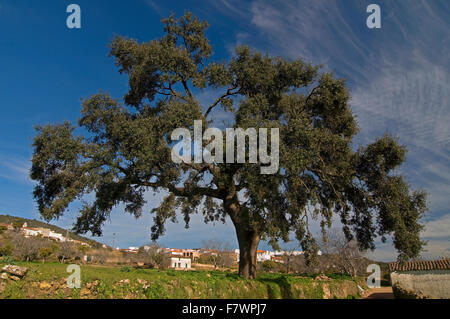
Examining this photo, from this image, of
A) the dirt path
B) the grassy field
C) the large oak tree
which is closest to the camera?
the grassy field

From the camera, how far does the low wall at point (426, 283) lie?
28.7 m

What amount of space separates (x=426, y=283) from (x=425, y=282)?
160 mm

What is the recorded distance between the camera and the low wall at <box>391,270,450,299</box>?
28703 mm

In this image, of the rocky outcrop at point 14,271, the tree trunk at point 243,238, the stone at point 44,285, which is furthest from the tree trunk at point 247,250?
the rocky outcrop at point 14,271

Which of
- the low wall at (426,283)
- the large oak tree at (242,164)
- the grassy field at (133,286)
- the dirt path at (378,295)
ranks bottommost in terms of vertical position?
the dirt path at (378,295)

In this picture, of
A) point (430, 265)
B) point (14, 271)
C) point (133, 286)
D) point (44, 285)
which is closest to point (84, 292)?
point (44, 285)

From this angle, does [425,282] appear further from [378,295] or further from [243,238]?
[243,238]

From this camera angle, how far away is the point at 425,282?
30156 mm

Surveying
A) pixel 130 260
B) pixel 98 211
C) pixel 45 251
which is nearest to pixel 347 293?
pixel 98 211

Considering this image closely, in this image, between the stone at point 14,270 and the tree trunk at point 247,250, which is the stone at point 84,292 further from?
the tree trunk at point 247,250

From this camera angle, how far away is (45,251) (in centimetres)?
4506

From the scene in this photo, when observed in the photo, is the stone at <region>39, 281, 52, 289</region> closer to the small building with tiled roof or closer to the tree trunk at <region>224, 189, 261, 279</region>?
the tree trunk at <region>224, 189, 261, 279</region>

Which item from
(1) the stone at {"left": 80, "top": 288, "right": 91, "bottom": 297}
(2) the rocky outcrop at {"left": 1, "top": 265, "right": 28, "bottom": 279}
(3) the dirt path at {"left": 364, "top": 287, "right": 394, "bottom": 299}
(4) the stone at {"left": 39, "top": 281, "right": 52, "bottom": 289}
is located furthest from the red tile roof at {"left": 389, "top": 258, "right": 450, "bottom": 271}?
(2) the rocky outcrop at {"left": 1, "top": 265, "right": 28, "bottom": 279}
